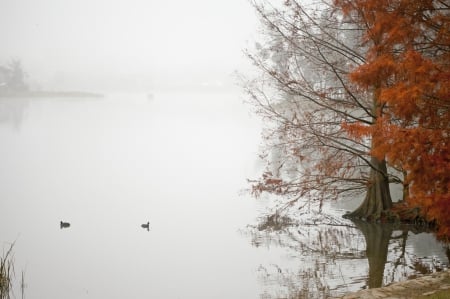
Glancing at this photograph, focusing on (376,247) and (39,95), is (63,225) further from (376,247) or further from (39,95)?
(39,95)

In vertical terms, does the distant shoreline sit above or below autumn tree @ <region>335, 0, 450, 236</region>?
above

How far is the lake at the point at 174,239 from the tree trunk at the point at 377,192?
29.5 inches

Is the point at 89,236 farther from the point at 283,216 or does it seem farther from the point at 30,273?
Result: the point at 283,216

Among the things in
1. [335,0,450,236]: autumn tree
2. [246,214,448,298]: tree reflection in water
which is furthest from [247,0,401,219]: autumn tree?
[335,0,450,236]: autumn tree

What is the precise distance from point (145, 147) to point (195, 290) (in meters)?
33.7

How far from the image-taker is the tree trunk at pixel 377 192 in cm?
1795

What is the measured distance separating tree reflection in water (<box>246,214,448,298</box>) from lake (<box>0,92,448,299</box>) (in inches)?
1.2

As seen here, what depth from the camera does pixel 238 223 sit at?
20.3 metres

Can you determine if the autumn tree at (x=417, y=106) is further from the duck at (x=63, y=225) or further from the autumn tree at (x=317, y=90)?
the duck at (x=63, y=225)

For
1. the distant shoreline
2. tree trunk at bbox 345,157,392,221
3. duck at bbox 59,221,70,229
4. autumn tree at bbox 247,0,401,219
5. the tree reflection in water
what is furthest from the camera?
the distant shoreline

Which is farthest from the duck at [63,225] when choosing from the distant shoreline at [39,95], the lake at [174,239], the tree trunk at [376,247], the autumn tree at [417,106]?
the distant shoreline at [39,95]

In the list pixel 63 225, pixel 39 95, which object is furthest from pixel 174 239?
pixel 39 95

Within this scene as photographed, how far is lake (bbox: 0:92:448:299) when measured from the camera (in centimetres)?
1320

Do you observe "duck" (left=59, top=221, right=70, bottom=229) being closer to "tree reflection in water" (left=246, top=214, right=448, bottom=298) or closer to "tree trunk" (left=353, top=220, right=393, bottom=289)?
"tree reflection in water" (left=246, top=214, right=448, bottom=298)
